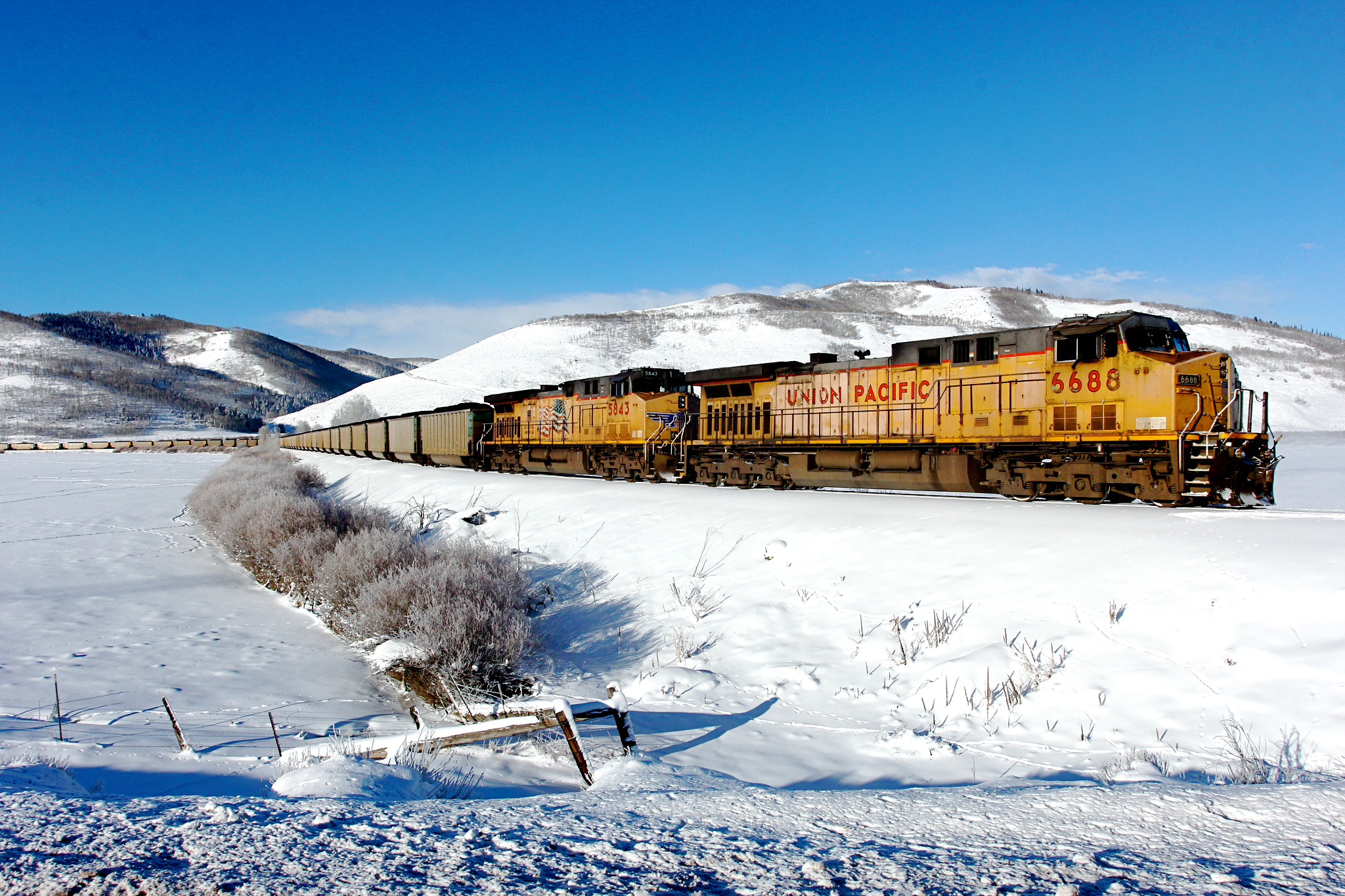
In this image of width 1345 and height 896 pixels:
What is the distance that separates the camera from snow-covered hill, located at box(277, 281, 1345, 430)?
96.6 metres

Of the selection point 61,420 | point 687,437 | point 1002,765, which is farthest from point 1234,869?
point 61,420

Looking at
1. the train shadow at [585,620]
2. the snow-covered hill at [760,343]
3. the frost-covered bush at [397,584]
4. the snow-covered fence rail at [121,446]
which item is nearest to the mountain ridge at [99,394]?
the snow-covered hill at [760,343]

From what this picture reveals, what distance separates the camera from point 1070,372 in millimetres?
13898

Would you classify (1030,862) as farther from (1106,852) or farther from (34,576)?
(34,576)

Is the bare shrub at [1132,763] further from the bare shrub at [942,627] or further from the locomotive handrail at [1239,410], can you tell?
the locomotive handrail at [1239,410]

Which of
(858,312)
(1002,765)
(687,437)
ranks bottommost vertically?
(1002,765)

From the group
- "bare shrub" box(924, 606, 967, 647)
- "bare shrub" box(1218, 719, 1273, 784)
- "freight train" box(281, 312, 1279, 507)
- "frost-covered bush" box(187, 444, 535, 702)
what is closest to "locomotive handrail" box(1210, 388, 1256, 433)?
"freight train" box(281, 312, 1279, 507)

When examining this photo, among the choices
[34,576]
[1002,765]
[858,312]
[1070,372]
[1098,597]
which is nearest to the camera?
[1002,765]

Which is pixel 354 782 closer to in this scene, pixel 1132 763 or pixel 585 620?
pixel 1132 763

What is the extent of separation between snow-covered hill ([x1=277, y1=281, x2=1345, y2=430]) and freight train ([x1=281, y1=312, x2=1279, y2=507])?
3153 inches

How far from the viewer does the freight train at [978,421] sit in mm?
12500

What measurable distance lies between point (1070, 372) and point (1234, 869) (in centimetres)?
1272

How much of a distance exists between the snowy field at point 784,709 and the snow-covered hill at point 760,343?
85.3m

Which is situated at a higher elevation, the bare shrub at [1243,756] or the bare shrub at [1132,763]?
the bare shrub at [1243,756]
